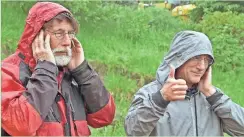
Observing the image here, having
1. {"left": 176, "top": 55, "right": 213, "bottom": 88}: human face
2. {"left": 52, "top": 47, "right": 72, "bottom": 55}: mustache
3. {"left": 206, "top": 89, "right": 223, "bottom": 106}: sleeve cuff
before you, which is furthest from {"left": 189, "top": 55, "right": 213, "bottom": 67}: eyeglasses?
{"left": 52, "top": 47, "right": 72, "bottom": 55}: mustache

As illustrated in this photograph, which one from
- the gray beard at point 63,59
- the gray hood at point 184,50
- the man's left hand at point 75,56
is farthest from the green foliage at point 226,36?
the gray beard at point 63,59

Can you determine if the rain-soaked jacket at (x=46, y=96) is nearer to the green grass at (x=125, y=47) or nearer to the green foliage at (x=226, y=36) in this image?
the green grass at (x=125, y=47)

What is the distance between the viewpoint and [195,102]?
8.90 ft

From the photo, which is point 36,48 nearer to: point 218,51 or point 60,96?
point 60,96

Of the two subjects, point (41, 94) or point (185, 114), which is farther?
point (185, 114)

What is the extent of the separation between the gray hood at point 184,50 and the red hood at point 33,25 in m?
0.66

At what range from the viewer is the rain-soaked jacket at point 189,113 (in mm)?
2582

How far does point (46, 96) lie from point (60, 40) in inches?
13.2

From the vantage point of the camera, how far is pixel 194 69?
2.69 meters

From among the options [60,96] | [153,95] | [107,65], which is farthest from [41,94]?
[107,65]

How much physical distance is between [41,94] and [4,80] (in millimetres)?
185

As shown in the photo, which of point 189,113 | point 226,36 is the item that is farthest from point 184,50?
point 226,36

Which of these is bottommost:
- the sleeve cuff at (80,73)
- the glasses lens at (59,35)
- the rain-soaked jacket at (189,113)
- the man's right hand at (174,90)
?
the rain-soaked jacket at (189,113)

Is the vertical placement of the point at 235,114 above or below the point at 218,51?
above
